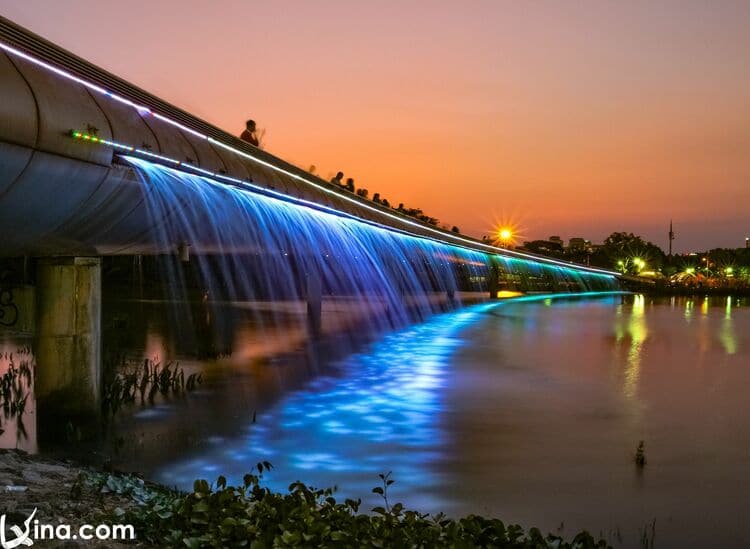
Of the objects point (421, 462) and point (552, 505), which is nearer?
point (552, 505)

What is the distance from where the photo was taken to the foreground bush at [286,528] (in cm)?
580


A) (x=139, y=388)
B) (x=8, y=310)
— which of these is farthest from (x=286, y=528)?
(x=139, y=388)

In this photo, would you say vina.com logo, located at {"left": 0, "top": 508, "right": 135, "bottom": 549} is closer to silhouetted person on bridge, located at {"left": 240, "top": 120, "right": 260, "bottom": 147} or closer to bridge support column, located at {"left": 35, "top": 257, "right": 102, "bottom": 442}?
bridge support column, located at {"left": 35, "top": 257, "right": 102, "bottom": 442}

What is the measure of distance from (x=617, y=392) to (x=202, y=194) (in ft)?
38.6

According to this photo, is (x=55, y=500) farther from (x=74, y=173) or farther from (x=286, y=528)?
(x=74, y=173)

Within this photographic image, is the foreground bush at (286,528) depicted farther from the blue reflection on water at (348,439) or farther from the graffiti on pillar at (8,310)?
the graffiti on pillar at (8,310)

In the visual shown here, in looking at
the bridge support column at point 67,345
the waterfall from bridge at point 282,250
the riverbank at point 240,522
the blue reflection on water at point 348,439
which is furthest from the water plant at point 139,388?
the riverbank at point 240,522

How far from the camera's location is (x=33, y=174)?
431 inches

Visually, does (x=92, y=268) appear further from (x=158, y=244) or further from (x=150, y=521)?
(x=150, y=521)

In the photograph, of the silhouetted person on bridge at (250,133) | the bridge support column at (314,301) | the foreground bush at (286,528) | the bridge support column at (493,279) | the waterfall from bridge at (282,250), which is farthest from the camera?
the bridge support column at (493,279)

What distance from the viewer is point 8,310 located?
1413 cm

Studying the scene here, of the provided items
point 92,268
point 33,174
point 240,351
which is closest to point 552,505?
point 33,174

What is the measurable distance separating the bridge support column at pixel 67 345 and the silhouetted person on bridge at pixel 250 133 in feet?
35.8

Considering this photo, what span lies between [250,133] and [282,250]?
20.3 ft
